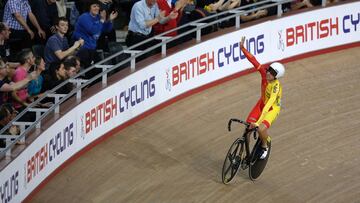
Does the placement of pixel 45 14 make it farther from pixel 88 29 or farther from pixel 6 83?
pixel 6 83

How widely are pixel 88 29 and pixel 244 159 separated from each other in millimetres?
3399

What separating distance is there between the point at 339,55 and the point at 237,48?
256 cm

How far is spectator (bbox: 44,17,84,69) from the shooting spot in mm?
14984

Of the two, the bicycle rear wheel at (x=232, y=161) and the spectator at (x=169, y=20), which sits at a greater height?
the spectator at (x=169, y=20)

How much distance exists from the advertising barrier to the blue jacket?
100 centimetres

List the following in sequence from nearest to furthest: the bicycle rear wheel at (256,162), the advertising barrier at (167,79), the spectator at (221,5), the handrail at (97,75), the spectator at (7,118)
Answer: the handrail at (97,75) → the spectator at (7,118) → the advertising barrier at (167,79) → the bicycle rear wheel at (256,162) → the spectator at (221,5)

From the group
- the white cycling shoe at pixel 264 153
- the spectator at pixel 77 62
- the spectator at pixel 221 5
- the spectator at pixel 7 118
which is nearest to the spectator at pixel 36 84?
the spectator at pixel 77 62

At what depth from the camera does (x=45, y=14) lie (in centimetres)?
1644

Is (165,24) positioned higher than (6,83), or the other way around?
(165,24)

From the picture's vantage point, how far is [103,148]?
14.9 metres

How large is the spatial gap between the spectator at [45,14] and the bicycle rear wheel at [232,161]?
3960 millimetres

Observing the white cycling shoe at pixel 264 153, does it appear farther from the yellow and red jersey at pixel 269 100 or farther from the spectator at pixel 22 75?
the spectator at pixel 22 75

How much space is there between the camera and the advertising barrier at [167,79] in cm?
1315

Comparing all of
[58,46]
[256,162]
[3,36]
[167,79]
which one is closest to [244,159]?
[256,162]
